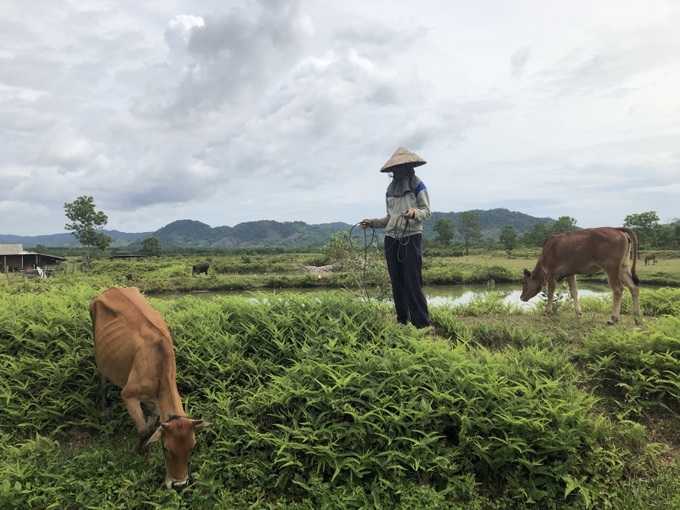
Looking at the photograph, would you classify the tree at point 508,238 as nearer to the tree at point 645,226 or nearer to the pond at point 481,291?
the tree at point 645,226

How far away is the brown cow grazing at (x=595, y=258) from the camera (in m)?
6.46

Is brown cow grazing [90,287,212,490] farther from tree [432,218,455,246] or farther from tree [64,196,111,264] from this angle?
tree [432,218,455,246]

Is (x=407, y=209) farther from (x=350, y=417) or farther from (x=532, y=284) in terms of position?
(x=532, y=284)

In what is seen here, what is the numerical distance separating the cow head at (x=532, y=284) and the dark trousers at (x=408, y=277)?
3.15 meters

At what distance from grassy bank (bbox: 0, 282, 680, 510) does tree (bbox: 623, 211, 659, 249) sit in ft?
144

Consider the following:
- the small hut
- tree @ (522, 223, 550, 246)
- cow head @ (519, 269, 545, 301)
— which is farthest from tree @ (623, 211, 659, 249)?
the small hut

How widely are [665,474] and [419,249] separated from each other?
3.42m

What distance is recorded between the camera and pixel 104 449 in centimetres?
397

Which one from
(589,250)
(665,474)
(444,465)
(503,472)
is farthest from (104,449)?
(589,250)

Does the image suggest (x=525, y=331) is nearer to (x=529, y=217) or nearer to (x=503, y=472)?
(x=503, y=472)

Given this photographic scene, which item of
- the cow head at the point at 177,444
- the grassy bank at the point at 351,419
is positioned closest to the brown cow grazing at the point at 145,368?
the cow head at the point at 177,444

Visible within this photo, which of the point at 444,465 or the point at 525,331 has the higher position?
the point at 525,331

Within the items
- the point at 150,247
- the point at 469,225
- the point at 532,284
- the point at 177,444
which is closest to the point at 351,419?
the point at 177,444

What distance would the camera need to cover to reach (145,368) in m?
3.70
